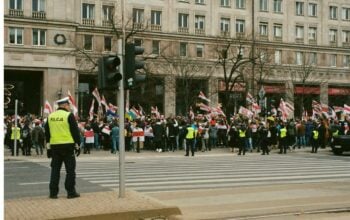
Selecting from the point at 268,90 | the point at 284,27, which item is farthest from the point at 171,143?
the point at 284,27

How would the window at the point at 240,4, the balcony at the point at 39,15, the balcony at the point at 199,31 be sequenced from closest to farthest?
the balcony at the point at 39,15
the balcony at the point at 199,31
the window at the point at 240,4

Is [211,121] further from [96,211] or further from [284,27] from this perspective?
[284,27]

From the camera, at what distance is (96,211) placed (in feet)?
32.2

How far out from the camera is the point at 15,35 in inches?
2251

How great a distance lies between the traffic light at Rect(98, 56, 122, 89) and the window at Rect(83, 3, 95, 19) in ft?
177

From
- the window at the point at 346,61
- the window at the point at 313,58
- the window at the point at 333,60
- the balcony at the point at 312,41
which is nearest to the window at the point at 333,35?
the window at the point at 333,60

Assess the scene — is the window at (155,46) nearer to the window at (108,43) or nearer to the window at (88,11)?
the window at (108,43)

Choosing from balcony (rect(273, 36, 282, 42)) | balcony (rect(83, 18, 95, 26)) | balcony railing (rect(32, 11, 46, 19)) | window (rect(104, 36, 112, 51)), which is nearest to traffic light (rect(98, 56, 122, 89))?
balcony railing (rect(32, 11, 46, 19))

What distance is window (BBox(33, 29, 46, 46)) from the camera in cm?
5791

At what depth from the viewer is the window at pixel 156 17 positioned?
66375mm

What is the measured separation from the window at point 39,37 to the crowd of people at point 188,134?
24964 mm

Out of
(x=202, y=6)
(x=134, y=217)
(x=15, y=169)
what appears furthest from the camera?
(x=202, y=6)

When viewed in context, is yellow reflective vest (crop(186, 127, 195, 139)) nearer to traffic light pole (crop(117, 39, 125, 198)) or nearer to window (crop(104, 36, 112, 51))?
traffic light pole (crop(117, 39, 125, 198))

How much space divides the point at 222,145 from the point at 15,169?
18.1 metres
